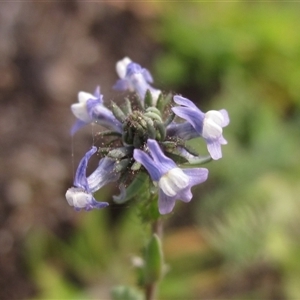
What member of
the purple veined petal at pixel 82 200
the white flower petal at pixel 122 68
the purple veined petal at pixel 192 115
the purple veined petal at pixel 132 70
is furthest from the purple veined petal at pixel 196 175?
the white flower petal at pixel 122 68

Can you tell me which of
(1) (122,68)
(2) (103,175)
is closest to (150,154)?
(2) (103,175)

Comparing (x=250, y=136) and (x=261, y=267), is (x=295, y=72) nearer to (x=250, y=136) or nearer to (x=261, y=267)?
(x=250, y=136)

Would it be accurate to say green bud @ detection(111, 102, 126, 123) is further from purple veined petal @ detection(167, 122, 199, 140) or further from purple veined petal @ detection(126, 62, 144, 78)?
purple veined petal @ detection(126, 62, 144, 78)

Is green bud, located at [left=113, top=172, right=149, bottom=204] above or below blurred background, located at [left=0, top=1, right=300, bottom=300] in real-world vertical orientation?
above

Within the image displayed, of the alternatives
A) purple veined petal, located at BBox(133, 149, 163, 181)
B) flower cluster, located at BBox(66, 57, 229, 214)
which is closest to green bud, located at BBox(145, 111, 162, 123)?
flower cluster, located at BBox(66, 57, 229, 214)

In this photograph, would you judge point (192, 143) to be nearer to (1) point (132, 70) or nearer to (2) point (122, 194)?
(1) point (132, 70)

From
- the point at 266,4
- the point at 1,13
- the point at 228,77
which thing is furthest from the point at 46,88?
the point at 266,4

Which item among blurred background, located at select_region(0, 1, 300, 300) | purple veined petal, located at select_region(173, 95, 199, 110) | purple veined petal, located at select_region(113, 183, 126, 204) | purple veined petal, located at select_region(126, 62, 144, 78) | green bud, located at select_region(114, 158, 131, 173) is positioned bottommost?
blurred background, located at select_region(0, 1, 300, 300)
